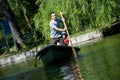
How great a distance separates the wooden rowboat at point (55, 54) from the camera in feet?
61.2

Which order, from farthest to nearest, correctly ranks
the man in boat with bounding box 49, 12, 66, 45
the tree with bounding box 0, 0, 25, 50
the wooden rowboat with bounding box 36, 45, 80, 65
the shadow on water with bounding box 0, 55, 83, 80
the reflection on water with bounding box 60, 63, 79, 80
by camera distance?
the tree with bounding box 0, 0, 25, 50 < the man in boat with bounding box 49, 12, 66, 45 < the wooden rowboat with bounding box 36, 45, 80, 65 < the shadow on water with bounding box 0, 55, 83, 80 < the reflection on water with bounding box 60, 63, 79, 80

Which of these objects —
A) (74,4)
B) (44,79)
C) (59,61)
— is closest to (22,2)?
(74,4)

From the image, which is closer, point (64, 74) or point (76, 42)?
point (64, 74)

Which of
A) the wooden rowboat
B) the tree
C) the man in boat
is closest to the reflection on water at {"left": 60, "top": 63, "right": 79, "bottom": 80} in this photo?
the wooden rowboat

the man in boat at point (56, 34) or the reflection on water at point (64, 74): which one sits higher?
the man in boat at point (56, 34)

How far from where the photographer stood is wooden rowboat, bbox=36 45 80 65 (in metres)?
18.7

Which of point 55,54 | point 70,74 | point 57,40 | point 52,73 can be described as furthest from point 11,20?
point 70,74

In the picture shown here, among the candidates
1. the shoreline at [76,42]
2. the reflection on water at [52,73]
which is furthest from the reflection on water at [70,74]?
the shoreline at [76,42]

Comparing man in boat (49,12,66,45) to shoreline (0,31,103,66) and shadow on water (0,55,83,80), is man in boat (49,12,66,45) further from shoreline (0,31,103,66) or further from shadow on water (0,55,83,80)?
shoreline (0,31,103,66)

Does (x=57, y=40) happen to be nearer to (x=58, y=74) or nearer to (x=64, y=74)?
(x=58, y=74)

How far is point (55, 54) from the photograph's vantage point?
18.9m

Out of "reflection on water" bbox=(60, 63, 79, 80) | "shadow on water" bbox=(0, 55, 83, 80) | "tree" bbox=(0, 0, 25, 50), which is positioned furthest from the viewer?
"tree" bbox=(0, 0, 25, 50)

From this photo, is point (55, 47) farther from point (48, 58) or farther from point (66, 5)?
point (66, 5)

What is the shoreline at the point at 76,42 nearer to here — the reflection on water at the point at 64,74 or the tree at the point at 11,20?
the tree at the point at 11,20
